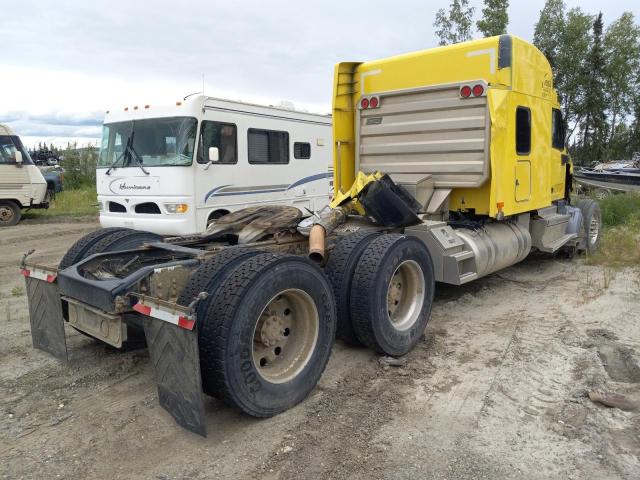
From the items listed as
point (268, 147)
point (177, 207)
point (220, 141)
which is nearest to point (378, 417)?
point (177, 207)

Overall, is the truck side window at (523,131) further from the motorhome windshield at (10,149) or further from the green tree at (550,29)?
the green tree at (550,29)

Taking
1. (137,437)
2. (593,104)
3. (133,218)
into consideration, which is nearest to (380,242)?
(137,437)

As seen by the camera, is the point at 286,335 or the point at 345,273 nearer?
the point at 286,335

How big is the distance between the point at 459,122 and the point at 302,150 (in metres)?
5.31

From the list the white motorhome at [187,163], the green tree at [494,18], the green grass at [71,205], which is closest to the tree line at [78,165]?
the green grass at [71,205]

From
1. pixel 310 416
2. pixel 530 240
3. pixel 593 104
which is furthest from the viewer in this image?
pixel 593 104

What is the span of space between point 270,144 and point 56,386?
701 cm

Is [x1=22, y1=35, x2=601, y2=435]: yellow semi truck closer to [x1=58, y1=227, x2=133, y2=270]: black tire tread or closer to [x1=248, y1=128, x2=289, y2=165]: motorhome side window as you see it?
[x1=58, y1=227, x2=133, y2=270]: black tire tread

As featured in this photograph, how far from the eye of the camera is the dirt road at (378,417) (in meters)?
2.93

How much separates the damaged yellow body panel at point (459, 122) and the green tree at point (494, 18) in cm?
1680

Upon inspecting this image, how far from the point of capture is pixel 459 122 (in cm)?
610

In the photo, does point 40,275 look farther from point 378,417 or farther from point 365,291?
point 378,417

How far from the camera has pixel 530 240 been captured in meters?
7.31

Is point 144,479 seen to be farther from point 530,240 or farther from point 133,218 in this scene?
point 133,218
